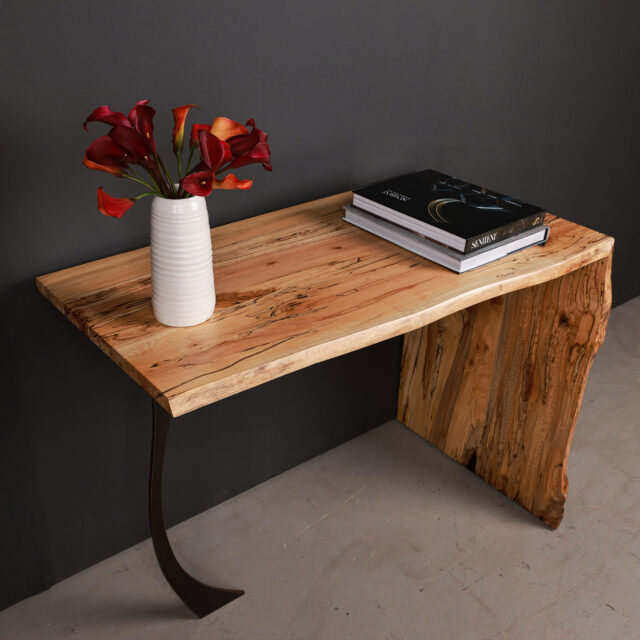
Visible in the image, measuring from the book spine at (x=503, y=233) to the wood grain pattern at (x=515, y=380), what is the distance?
20 cm

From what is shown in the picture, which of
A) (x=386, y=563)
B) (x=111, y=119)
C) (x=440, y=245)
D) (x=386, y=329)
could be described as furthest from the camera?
(x=386, y=563)

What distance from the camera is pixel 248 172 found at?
1.55m

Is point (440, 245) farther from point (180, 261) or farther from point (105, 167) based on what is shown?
point (105, 167)

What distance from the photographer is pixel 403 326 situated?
1.25 metres

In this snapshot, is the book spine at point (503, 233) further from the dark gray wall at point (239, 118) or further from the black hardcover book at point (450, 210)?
the dark gray wall at point (239, 118)

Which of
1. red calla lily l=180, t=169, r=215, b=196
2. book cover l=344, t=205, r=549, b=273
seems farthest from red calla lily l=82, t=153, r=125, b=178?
book cover l=344, t=205, r=549, b=273

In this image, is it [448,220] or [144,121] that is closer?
[144,121]

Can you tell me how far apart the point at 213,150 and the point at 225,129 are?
0.08 metres

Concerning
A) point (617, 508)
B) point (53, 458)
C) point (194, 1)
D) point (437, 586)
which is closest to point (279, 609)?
point (437, 586)

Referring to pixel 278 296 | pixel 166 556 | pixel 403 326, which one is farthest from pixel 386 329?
pixel 166 556

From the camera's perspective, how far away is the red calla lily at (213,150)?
1.07 meters

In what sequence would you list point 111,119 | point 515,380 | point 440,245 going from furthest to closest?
point 515,380
point 440,245
point 111,119

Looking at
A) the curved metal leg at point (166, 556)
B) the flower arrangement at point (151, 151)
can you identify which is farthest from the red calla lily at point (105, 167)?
the curved metal leg at point (166, 556)

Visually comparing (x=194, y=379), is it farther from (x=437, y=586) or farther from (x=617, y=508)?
(x=617, y=508)
